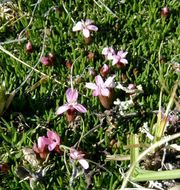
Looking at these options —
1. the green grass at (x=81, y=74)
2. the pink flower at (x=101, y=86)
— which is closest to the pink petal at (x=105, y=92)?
the pink flower at (x=101, y=86)

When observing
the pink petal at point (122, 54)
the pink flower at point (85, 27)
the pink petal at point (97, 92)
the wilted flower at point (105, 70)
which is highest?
the pink flower at point (85, 27)

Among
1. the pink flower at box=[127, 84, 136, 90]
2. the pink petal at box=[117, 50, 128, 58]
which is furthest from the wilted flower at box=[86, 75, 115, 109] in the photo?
the pink petal at box=[117, 50, 128, 58]

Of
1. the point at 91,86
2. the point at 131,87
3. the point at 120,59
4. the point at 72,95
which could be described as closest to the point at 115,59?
the point at 120,59

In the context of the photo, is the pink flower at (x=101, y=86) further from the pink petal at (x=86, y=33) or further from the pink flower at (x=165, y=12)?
the pink flower at (x=165, y=12)

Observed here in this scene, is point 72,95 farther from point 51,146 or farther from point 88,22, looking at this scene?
point 88,22

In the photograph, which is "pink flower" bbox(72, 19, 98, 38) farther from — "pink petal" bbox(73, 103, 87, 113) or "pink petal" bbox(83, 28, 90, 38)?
"pink petal" bbox(73, 103, 87, 113)

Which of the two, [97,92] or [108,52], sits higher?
[108,52]

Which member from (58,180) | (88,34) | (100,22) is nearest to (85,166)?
(58,180)
